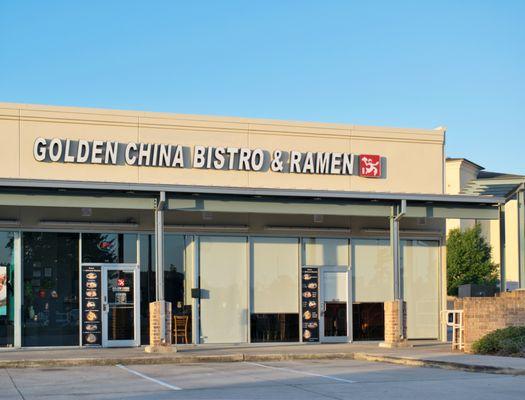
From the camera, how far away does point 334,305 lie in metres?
25.5

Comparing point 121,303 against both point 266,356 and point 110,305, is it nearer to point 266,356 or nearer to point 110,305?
point 110,305

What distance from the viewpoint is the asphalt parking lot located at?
13.3 metres

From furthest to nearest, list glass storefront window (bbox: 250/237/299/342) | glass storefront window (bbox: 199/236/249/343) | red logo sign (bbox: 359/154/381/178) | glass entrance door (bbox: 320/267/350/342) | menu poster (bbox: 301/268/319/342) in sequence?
red logo sign (bbox: 359/154/381/178)
glass entrance door (bbox: 320/267/350/342)
menu poster (bbox: 301/268/319/342)
glass storefront window (bbox: 250/237/299/342)
glass storefront window (bbox: 199/236/249/343)

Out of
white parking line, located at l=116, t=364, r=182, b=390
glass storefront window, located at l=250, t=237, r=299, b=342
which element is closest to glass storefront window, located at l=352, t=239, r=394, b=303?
glass storefront window, located at l=250, t=237, r=299, b=342

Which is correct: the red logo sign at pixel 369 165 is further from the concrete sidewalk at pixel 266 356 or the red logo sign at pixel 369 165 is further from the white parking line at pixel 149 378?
the white parking line at pixel 149 378

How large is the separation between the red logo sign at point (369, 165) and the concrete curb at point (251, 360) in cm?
655

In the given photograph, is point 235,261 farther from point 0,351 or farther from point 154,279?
point 0,351

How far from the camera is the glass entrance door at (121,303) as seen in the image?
2341 centimetres

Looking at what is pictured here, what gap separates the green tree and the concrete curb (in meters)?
39.8

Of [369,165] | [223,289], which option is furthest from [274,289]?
[369,165]

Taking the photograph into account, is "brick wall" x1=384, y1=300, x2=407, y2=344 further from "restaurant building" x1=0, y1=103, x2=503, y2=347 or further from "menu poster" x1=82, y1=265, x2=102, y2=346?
"menu poster" x1=82, y1=265, x2=102, y2=346

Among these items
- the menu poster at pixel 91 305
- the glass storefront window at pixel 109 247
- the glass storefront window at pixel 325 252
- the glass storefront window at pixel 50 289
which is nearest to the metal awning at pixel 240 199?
the glass storefront window at pixel 325 252

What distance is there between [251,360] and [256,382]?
5176 mm

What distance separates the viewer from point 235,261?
2466 centimetres
